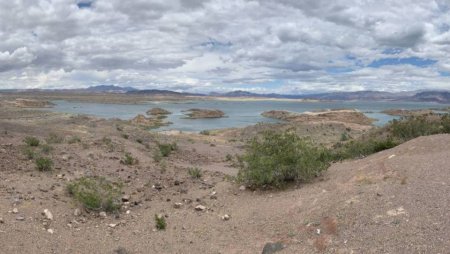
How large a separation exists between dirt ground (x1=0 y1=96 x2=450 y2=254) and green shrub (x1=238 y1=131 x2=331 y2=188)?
1.36ft

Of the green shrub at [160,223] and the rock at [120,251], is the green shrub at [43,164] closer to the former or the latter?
the green shrub at [160,223]

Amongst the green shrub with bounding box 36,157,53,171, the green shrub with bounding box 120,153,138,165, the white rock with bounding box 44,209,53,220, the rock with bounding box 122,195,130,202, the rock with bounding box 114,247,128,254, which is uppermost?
the green shrub with bounding box 36,157,53,171

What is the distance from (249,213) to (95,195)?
4.11 metres

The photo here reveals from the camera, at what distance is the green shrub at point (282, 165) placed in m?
13.5

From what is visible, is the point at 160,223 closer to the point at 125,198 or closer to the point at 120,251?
the point at 120,251

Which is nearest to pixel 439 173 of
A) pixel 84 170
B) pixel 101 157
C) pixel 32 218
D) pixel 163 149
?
pixel 32 218

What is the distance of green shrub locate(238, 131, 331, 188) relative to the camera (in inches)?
533

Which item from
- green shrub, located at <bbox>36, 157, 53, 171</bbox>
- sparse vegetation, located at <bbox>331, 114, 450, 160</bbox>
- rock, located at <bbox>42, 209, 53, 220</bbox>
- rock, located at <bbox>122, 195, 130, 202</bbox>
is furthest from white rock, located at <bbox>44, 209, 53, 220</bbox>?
sparse vegetation, located at <bbox>331, 114, 450, 160</bbox>

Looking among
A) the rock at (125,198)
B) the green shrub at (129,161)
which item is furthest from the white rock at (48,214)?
the green shrub at (129,161)

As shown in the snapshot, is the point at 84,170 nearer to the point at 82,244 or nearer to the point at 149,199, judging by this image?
the point at 149,199

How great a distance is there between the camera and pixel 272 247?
350 inches

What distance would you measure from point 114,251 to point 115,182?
5.80 m

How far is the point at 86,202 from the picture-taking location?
11719 mm

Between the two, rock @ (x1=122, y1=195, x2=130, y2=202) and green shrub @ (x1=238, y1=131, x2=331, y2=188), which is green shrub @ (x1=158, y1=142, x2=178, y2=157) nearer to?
green shrub @ (x1=238, y1=131, x2=331, y2=188)
